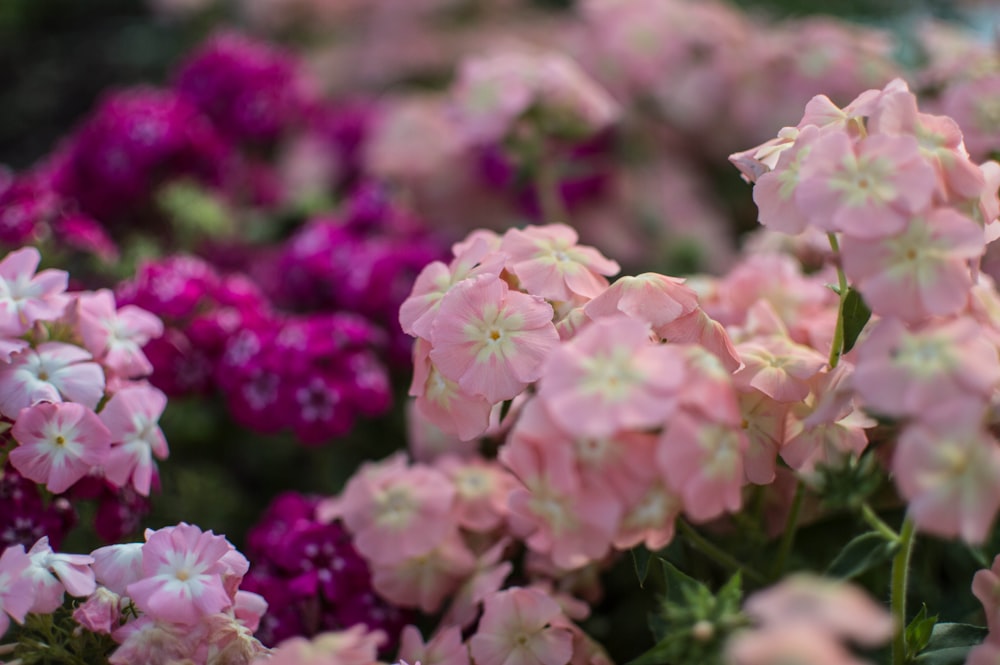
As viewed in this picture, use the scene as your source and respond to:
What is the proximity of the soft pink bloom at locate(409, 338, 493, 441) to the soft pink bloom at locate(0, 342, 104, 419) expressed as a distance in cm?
25

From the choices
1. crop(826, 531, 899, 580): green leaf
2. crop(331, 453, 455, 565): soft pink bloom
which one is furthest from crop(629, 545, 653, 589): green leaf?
crop(331, 453, 455, 565): soft pink bloom

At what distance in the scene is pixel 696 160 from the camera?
1761mm

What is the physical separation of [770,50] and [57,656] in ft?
4.00

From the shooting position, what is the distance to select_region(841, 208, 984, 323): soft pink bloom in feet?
1.93

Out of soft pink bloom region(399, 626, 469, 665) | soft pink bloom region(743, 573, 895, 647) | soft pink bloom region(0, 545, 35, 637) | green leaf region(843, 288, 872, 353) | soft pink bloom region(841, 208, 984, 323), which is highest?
soft pink bloom region(841, 208, 984, 323)

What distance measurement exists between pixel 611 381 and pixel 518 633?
0.91 ft

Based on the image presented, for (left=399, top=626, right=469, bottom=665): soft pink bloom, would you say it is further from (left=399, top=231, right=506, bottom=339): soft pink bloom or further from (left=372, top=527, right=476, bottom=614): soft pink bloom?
(left=399, top=231, right=506, bottom=339): soft pink bloom

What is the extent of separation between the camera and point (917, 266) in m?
0.59

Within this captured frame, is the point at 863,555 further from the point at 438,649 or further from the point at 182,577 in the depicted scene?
the point at 182,577

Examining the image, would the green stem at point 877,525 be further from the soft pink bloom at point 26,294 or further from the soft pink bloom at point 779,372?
the soft pink bloom at point 26,294

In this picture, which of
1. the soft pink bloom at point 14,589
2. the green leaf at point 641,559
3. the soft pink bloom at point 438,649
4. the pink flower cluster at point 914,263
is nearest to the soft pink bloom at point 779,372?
the pink flower cluster at point 914,263

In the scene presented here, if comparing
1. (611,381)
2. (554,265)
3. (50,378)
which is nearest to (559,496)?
(611,381)

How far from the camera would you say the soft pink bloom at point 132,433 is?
30.9 inches

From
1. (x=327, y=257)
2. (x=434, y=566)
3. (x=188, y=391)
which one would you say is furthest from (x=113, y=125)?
(x=434, y=566)
